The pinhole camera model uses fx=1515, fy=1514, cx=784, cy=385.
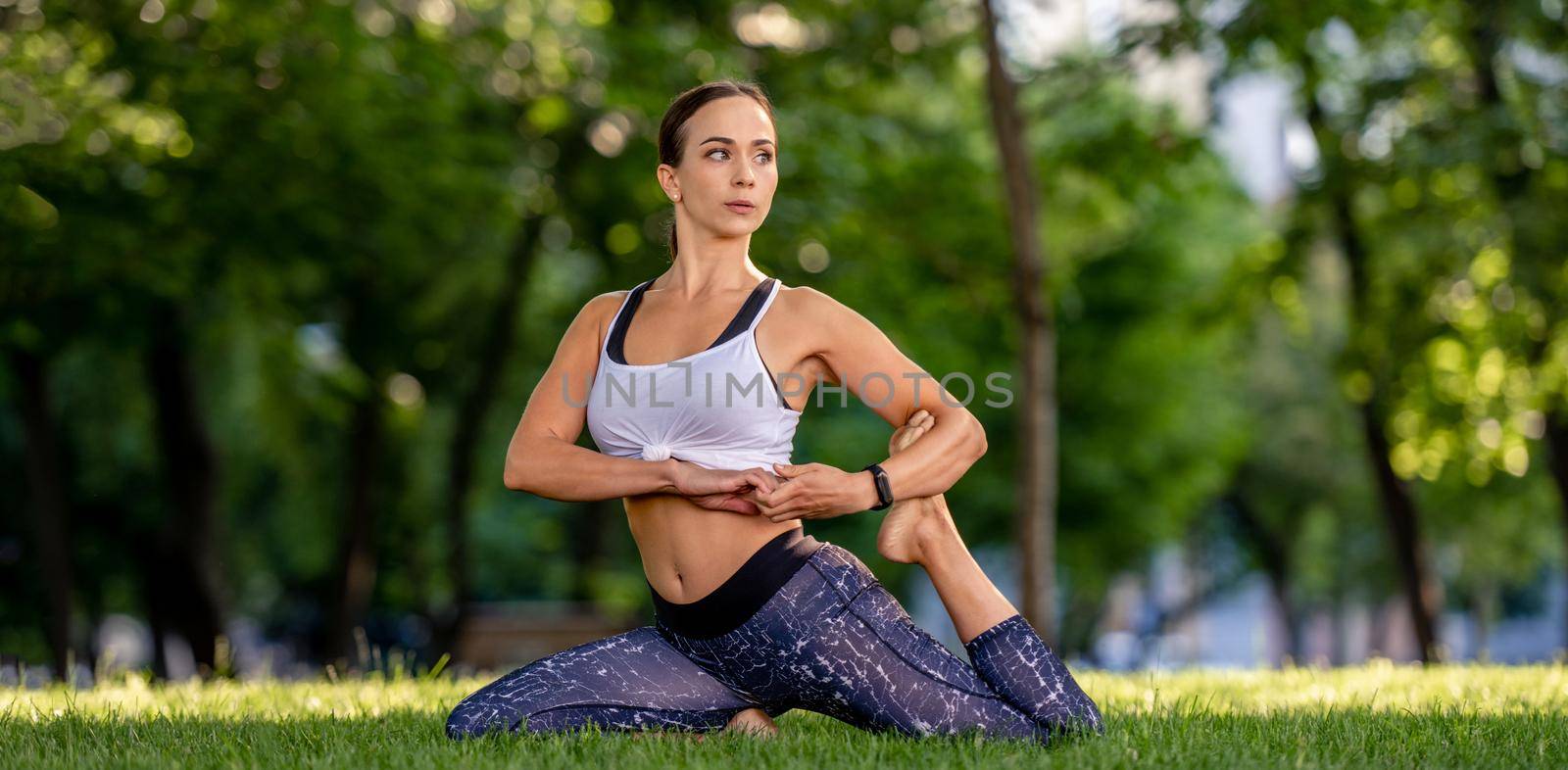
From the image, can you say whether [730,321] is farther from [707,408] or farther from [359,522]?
[359,522]

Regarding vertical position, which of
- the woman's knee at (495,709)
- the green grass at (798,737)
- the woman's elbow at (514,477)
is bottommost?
the green grass at (798,737)

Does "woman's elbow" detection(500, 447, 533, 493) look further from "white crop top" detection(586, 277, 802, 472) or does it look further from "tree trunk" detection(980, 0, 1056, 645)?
"tree trunk" detection(980, 0, 1056, 645)

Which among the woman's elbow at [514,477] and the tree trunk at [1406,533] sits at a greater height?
the woman's elbow at [514,477]

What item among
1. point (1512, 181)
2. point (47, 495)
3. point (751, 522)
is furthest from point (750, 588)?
point (47, 495)

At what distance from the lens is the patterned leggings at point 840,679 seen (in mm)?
4258

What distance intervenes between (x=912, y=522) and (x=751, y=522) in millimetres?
465

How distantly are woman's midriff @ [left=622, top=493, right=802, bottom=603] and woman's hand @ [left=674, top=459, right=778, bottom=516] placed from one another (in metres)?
0.07

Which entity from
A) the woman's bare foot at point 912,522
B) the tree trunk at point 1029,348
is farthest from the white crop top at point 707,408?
the tree trunk at point 1029,348

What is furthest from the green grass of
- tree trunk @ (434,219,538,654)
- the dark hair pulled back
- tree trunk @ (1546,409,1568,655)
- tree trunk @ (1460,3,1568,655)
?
tree trunk @ (434,219,538,654)

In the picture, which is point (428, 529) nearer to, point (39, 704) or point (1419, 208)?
point (1419, 208)

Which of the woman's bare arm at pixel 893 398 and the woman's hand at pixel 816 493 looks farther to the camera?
the woman's bare arm at pixel 893 398

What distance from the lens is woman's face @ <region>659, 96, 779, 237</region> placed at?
4520mm

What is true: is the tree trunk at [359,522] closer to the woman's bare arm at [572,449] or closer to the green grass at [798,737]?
the green grass at [798,737]

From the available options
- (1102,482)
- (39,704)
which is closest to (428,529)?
(1102,482)
